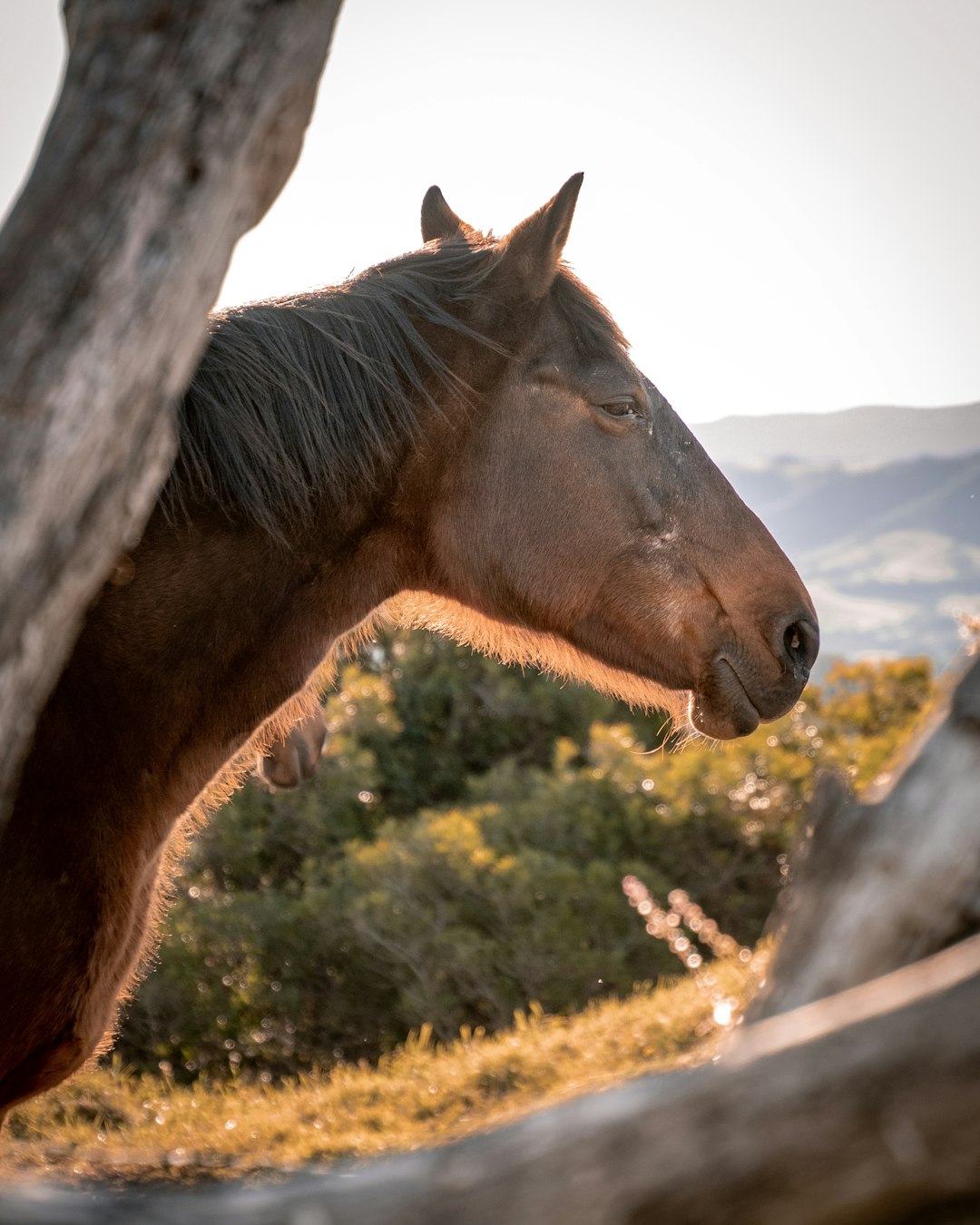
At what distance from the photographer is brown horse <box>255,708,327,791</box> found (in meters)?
3.97

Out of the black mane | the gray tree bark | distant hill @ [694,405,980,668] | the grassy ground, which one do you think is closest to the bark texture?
the gray tree bark

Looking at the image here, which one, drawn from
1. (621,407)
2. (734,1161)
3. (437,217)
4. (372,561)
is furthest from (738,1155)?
(437,217)

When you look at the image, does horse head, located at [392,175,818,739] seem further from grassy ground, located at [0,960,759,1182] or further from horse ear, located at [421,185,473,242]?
grassy ground, located at [0,960,759,1182]

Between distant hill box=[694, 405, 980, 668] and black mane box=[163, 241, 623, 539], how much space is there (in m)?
33.2

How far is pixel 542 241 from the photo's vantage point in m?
3.16

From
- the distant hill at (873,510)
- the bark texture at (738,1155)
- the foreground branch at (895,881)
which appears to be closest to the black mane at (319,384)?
the foreground branch at (895,881)

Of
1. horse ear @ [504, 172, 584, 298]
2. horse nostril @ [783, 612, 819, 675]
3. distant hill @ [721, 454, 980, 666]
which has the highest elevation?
horse ear @ [504, 172, 584, 298]

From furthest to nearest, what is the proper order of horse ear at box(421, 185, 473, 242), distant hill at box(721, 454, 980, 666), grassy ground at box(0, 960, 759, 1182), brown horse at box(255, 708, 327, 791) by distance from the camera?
distant hill at box(721, 454, 980, 666) < grassy ground at box(0, 960, 759, 1182) < brown horse at box(255, 708, 327, 791) < horse ear at box(421, 185, 473, 242)

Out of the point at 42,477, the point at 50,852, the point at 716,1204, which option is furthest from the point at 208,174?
the point at 50,852

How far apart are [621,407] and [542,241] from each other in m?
0.58

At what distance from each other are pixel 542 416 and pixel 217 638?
4.11 ft

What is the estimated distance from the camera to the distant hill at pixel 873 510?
40219 mm

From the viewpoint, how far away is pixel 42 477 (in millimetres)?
1411

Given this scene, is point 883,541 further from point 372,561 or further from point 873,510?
point 372,561
